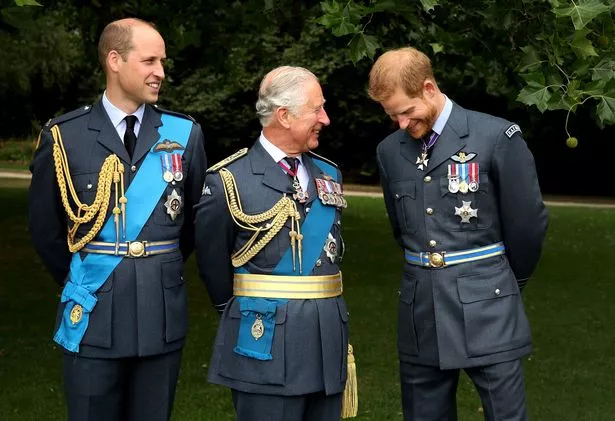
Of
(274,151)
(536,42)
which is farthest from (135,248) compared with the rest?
(536,42)

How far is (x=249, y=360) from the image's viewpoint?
422 centimetres

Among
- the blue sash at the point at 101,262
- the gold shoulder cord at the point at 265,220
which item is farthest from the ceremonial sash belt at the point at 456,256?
the blue sash at the point at 101,262

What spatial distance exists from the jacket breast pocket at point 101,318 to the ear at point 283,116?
3.08ft

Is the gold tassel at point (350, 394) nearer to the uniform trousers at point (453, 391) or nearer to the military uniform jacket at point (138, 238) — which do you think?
the uniform trousers at point (453, 391)

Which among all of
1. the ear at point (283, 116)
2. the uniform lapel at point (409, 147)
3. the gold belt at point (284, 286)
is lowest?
the gold belt at point (284, 286)

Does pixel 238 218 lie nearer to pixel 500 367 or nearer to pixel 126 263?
pixel 126 263

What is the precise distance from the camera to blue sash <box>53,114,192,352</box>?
177 inches

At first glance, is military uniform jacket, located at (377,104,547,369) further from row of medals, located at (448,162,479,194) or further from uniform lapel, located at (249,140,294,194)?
uniform lapel, located at (249,140,294,194)

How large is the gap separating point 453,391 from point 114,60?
1926 mm

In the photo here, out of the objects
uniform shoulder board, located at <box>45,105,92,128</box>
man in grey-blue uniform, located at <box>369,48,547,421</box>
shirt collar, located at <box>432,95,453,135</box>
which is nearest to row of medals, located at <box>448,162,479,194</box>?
man in grey-blue uniform, located at <box>369,48,547,421</box>

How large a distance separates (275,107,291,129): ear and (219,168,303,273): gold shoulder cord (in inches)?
11.0

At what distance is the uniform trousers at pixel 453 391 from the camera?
14.9ft

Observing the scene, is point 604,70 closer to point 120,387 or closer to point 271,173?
point 271,173

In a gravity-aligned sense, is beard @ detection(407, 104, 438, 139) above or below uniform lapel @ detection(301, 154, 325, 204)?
above
